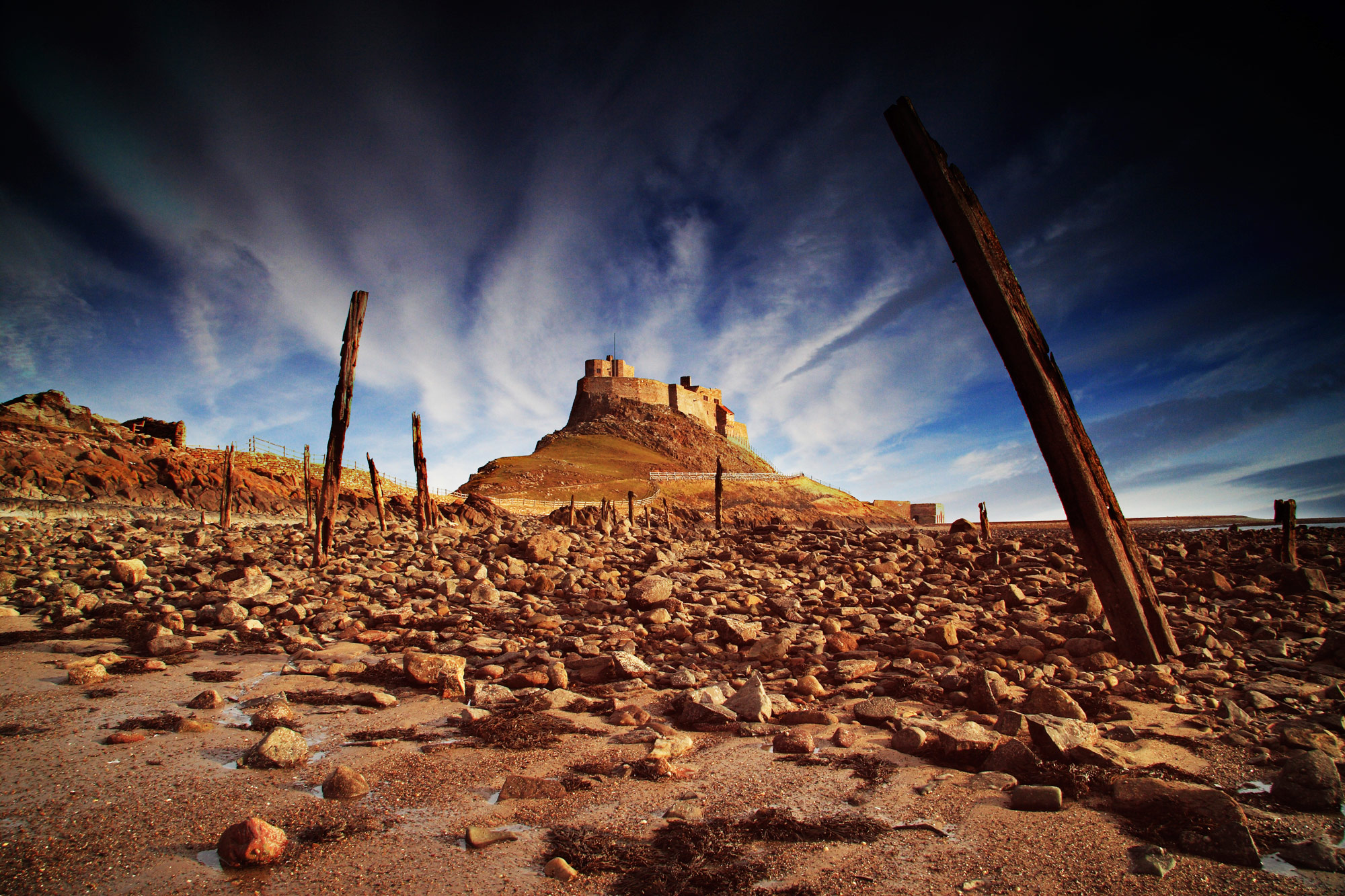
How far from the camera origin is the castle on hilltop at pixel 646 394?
100 m

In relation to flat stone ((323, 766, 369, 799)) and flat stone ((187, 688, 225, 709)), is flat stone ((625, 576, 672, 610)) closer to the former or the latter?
flat stone ((187, 688, 225, 709))

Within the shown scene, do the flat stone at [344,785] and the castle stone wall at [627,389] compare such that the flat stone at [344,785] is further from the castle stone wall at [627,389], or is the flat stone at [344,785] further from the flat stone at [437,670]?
the castle stone wall at [627,389]

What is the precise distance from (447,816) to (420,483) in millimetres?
20245

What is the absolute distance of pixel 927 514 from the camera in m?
77.9

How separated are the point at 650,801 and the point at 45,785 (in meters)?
3.19

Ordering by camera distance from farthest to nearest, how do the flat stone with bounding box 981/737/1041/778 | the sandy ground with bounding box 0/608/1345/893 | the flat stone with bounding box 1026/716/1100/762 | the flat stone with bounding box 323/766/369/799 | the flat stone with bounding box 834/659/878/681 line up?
the flat stone with bounding box 834/659/878/681 → the flat stone with bounding box 1026/716/1100/762 → the flat stone with bounding box 981/737/1041/778 → the flat stone with bounding box 323/766/369/799 → the sandy ground with bounding box 0/608/1345/893

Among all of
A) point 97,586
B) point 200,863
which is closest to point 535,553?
point 97,586

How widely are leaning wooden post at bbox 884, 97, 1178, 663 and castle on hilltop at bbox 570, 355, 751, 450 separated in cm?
9463

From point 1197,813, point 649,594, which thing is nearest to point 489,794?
point 1197,813

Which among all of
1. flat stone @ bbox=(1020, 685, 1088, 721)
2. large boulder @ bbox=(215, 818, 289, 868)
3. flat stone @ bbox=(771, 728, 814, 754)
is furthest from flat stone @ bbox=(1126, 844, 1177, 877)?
large boulder @ bbox=(215, 818, 289, 868)

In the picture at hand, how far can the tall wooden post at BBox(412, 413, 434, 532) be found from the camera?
20344mm

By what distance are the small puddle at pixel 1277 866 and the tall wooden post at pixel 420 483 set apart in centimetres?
1949

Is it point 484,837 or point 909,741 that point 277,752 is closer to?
point 484,837

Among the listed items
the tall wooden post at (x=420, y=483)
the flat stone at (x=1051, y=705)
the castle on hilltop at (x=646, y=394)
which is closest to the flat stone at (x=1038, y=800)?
the flat stone at (x=1051, y=705)
